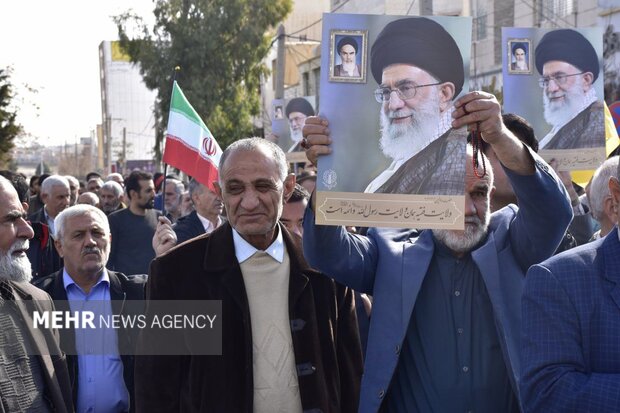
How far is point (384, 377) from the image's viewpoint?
3561mm

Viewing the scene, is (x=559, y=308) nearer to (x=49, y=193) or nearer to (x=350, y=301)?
(x=350, y=301)

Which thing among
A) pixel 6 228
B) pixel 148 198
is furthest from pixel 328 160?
pixel 148 198

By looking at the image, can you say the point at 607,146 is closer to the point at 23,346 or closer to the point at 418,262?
the point at 418,262

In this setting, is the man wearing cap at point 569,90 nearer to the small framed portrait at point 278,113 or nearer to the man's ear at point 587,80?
the man's ear at point 587,80

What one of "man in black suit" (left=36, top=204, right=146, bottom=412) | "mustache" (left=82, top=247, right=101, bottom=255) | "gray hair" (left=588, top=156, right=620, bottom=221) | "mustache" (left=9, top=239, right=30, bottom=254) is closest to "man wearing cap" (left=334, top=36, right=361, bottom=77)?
"gray hair" (left=588, top=156, right=620, bottom=221)

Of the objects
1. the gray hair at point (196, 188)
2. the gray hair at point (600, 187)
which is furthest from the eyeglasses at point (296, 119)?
the gray hair at point (600, 187)

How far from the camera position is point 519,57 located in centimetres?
689

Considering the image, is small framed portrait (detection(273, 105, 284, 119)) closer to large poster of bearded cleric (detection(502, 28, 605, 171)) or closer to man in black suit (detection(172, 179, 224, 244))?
man in black suit (detection(172, 179, 224, 244))

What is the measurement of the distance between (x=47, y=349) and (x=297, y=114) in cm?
915

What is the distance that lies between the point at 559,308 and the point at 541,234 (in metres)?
0.80

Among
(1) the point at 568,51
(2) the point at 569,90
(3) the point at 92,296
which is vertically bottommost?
(3) the point at 92,296

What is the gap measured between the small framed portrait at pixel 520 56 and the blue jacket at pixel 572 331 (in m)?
4.23

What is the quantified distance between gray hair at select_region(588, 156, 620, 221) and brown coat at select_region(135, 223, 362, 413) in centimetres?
149

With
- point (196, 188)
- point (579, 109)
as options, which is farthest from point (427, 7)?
point (579, 109)
